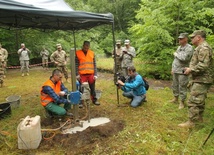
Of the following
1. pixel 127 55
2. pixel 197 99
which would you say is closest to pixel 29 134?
pixel 197 99

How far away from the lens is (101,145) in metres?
3.14

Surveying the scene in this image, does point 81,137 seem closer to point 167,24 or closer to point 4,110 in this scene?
point 4,110

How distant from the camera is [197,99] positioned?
356cm

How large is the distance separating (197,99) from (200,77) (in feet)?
1.33

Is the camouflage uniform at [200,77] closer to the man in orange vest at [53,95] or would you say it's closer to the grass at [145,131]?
the grass at [145,131]

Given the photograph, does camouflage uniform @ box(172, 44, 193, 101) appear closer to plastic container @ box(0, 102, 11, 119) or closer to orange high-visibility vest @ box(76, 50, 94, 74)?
orange high-visibility vest @ box(76, 50, 94, 74)

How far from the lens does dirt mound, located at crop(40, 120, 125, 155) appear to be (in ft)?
10.0

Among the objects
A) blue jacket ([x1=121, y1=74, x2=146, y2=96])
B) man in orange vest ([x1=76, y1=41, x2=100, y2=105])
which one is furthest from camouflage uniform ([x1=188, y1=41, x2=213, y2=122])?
man in orange vest ([x1=76, y1=41, x2=100, y2=105])

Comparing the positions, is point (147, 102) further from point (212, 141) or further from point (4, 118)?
point (4, 118)

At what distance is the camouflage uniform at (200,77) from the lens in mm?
3416

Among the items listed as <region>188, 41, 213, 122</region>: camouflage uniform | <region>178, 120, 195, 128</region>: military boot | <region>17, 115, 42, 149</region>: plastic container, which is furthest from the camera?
<region>178, 120, 195, 128</region>: military boot

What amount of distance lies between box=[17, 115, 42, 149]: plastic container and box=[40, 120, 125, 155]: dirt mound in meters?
0.17

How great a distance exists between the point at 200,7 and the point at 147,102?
503 cm

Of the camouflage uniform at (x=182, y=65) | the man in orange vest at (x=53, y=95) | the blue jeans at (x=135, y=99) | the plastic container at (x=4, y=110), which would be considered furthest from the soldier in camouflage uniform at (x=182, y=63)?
the plastic container at (x=4, y=110)
